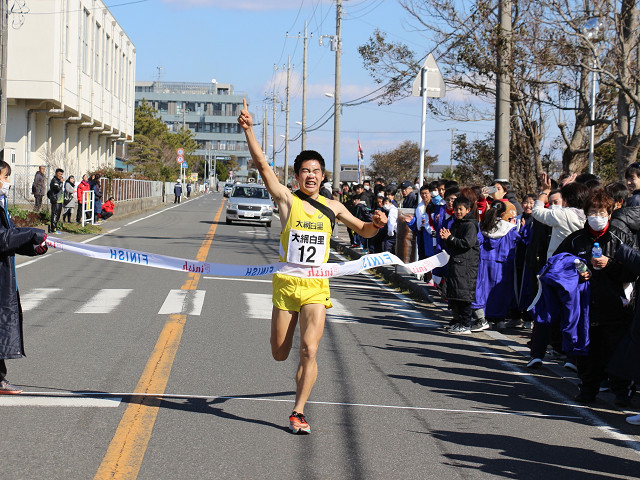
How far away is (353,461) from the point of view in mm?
5324

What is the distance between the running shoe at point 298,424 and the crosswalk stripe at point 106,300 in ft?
19.3

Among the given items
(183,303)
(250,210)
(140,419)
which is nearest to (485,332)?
(183,303)

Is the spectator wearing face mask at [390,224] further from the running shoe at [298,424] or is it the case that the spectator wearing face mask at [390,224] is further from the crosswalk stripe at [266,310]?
the running shoe at [298,424]

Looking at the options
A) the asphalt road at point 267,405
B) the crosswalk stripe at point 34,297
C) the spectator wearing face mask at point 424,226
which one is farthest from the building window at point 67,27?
the asphalt road at point 267,405

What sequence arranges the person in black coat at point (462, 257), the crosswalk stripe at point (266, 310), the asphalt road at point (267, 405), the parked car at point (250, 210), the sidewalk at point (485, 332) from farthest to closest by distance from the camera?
the parked car at point (250, 210) → the crosswalk stripe at point (266, 310) → the person in black coat at point (462, 257) → the sidewalk at point (485, 332) → the asphalt road at point (267, 405)

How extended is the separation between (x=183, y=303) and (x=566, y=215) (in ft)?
18.7

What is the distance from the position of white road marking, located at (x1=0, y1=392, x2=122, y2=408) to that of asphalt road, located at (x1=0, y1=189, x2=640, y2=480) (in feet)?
0.05

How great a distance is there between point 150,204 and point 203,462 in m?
49.5

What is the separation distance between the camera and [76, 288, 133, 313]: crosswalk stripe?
11.2 meters

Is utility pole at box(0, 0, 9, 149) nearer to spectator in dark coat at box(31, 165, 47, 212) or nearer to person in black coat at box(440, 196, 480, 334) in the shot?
spectator in dark coat at box(31, 165, 47, 212)

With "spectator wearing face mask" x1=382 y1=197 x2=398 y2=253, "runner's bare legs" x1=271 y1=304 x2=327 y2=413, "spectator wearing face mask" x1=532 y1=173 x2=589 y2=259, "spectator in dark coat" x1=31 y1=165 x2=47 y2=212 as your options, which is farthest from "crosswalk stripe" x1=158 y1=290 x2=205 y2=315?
"spectator in dark coat" x1=31 y1=165 x2=47 y2=212

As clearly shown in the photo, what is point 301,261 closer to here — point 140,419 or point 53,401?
point 140,419

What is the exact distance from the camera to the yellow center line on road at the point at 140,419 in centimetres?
501

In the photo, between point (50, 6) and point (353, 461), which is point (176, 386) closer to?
point (353, 461)
